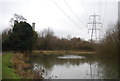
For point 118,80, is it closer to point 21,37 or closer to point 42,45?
point 21,37

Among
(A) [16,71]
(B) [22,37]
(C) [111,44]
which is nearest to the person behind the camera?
(A) [16,71]

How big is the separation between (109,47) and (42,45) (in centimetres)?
2808

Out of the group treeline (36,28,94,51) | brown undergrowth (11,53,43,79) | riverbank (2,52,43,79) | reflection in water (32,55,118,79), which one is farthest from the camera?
treeline (36,28,94,51)

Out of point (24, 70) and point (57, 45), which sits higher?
point (57, 45)

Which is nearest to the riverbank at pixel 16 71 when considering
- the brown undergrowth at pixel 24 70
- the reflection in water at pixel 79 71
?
the brown undergrowth at pixel 24 70

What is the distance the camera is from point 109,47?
2641cm

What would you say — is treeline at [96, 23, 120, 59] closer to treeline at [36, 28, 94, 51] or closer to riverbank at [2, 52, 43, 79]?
riverbank at [2, 52, 43, 79]

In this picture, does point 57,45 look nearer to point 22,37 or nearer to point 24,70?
point 22,37

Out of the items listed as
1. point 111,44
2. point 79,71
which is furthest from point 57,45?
Result: point 79,71

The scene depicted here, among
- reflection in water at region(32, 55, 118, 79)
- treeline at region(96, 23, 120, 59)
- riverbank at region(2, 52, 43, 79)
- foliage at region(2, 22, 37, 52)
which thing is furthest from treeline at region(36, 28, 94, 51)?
riverbank at region(2, 52, 43, 79)

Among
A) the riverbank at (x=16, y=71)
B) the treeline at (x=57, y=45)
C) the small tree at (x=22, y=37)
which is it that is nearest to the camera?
the riverbank at (x=16, y=71)

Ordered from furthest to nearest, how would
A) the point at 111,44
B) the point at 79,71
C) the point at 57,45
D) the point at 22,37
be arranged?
1. the point at 57,45
2. the point at 22,37
3. the point at 111,44
4. the point at 79,71

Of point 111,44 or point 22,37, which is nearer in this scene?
point 111,44

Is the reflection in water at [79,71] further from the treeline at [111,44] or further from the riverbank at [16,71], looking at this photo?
the treeline at [111,44]
